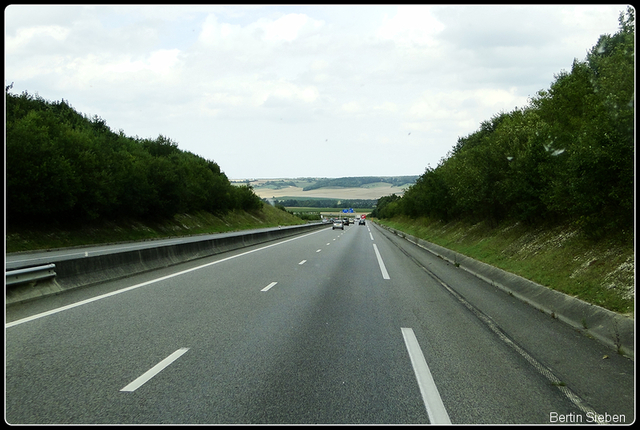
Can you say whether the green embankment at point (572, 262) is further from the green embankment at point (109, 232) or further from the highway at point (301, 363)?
the green embankment at point (109, 232)

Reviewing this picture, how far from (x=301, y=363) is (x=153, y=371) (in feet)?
5.84

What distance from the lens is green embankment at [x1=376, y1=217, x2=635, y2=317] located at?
1002 cm

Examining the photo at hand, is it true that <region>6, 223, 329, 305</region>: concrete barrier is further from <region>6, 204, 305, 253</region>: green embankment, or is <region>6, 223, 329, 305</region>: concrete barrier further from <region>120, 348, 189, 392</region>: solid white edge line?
<region>6, 204, 305, 253</region>: green embankment

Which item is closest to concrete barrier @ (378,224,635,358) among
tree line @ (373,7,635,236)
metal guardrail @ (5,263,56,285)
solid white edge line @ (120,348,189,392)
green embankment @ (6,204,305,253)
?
tree line @ (373,7,635,236)

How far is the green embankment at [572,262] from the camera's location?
395 inches

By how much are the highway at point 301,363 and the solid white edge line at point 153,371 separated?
1.3 inches

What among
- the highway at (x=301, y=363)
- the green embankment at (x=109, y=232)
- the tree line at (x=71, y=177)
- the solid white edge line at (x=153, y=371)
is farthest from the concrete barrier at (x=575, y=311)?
the tree line at (x=71, y=177)

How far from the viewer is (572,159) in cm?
1384

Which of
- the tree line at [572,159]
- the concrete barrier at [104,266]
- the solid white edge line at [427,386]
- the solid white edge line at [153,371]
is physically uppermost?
the tree line at [572,159]

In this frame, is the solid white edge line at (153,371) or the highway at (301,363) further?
the solid white edge line at (153,371)

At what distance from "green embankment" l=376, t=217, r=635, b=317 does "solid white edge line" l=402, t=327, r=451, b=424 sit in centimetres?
377

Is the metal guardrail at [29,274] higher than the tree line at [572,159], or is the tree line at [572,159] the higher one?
the tree line at [572,159]

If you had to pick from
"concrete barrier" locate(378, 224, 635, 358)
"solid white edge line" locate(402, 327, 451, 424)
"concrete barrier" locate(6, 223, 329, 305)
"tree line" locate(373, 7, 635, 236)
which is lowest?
"concrete barrier" locate(378, 224, 635, 358)

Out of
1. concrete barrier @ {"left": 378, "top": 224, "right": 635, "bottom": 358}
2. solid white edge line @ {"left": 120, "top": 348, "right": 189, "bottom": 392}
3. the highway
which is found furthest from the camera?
concrete barrier @ {"left": 378, "top": 224, "right": 635, "bottom": 358}
